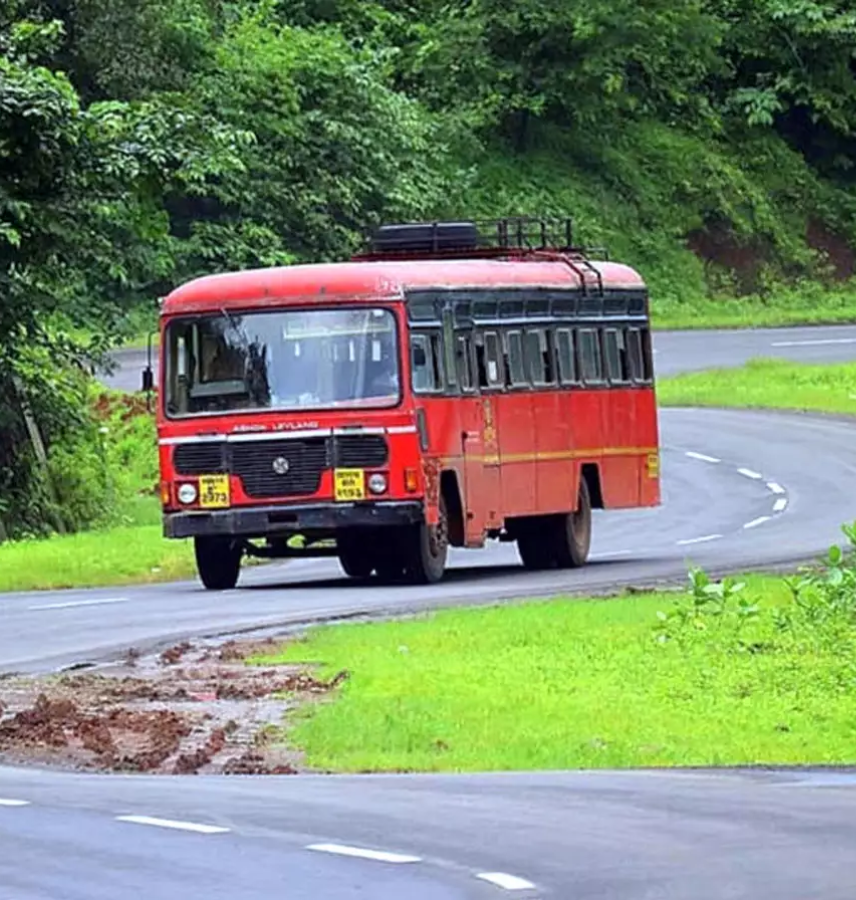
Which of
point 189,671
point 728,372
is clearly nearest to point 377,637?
point 189,671

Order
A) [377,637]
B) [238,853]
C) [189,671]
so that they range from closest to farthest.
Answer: [238,853], [189,671], [377,637]

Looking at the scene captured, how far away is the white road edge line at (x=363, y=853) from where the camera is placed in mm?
10445

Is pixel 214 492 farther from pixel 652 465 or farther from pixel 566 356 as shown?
pixel 652 465

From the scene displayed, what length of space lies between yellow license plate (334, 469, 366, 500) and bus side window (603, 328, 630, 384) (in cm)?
554

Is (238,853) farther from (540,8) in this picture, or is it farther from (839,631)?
(540,8)

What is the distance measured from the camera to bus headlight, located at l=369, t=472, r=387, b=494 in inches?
1035

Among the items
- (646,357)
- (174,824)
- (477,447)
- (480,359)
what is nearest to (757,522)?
(646,357)

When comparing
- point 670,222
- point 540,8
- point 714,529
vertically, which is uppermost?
point 540,8

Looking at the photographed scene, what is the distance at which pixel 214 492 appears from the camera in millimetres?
26609

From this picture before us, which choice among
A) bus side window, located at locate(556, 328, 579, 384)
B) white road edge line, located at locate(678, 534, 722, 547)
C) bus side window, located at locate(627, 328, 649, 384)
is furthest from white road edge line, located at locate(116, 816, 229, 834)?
white road edge line, located at locate(678, 534, 722, 547)

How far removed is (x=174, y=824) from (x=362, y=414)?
15.1m

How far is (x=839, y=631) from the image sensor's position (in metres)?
20.0

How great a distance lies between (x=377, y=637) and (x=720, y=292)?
43.4m

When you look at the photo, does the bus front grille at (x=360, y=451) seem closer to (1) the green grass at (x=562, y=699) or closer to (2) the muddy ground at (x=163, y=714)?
(1) the green grass at (x=562, y=699)
